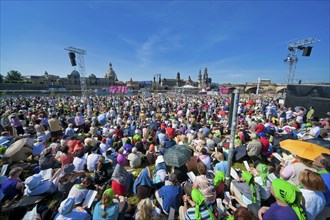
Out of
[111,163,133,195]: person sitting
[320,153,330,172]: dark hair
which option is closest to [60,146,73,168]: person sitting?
[111,163,133,195]: person sitting

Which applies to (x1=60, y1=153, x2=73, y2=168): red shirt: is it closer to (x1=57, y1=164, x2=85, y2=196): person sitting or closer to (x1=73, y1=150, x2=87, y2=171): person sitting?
(x1=73, y1=150, x2=87, y2=171): person sitting

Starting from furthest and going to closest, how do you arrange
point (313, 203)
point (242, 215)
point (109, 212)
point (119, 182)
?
point (119, 182)
point (109, 212)
point (313, 203)
point (242, 215)

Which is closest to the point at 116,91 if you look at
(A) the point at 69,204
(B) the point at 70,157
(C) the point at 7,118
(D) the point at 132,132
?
(C) the point at 7,118

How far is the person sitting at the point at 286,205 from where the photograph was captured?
182 cm

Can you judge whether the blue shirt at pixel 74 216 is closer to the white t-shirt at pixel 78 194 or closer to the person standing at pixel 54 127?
the white t-shirt at pixel 78 194

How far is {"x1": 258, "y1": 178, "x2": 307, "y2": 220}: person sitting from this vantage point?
1.82 metres

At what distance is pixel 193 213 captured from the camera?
2.33 m

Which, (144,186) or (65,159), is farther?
(65,159)

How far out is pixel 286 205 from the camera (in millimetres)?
1909

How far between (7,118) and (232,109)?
1259cm

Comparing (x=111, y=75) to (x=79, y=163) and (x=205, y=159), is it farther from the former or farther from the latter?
(x=205, y=159)

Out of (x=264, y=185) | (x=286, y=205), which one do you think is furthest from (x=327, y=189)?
(x=286, y=205)

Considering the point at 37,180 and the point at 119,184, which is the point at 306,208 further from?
the point at 37,180

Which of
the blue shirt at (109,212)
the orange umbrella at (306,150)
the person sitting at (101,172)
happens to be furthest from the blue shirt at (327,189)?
the person sitting at (101,172)
